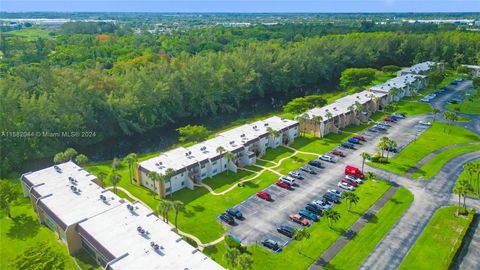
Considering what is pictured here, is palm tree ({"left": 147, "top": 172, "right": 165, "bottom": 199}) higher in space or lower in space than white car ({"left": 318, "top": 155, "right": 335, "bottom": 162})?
higher

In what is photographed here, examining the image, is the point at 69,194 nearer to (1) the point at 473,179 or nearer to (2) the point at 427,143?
(1) the point at 473,179

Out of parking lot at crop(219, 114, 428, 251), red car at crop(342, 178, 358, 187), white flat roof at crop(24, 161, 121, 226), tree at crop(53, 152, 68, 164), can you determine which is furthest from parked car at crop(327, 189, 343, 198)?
tree at crop(53, 152, 68, 164)

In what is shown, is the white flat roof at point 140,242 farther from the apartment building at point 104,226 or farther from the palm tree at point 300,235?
the palm tree at point 300,235

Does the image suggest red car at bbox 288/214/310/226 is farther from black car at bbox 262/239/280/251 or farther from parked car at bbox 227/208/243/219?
parked car at bbox 227/208/243/219

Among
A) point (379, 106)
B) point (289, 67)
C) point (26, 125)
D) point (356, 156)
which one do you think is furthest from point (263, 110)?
point (26, 125)

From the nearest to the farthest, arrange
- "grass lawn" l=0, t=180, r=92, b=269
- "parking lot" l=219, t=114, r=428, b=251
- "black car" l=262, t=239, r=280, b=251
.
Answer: "grass lawn" l=0, t=180, r=92, b=269, "black car" l=262, t=239, r=280, b=251, "parking lot" l=219, t=114, r=428, b=251

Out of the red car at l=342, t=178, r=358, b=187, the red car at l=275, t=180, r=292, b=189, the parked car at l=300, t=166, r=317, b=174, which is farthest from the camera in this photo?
the parked car at l=300, t=166, r=317, b=174

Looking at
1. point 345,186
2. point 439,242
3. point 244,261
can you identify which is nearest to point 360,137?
point 345,186

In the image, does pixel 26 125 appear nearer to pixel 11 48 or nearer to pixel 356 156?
pixel 356 156
